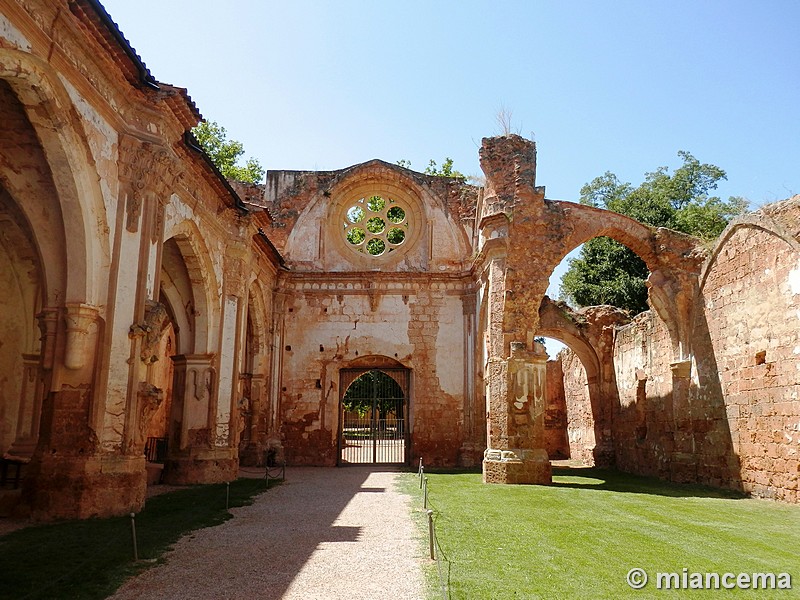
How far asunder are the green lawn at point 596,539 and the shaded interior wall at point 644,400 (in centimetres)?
341

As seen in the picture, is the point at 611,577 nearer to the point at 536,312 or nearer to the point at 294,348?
the point at 536,312

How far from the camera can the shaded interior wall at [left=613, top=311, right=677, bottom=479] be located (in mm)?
15695

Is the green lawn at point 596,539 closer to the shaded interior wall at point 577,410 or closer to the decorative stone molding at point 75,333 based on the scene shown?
the decorative stone molding at point 75,333

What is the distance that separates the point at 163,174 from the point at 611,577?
816 cm

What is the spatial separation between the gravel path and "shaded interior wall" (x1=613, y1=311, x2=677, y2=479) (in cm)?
820

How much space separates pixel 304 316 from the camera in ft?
65.2

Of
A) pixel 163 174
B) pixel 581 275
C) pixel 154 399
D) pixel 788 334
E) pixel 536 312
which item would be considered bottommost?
pixel 154 399

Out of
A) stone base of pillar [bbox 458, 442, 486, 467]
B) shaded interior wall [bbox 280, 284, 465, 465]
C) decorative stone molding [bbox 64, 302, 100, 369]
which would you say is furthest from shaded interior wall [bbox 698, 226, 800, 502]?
decorative stone molding [bbox 64, 302, 100, 369]

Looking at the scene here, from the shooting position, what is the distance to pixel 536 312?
582 inches

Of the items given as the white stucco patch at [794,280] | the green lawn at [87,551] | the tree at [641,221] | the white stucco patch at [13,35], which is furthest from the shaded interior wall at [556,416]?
the white stucco patch at [13,35]

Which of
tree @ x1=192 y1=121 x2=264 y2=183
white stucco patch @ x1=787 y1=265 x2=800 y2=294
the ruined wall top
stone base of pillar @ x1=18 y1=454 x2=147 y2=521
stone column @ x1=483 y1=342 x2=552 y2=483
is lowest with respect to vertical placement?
stone base of pillar @ x1=18 y1=454 x2=147 y2=521

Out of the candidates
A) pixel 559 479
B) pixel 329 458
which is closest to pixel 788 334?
pixel 559 479

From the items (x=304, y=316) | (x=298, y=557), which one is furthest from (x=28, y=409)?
(x=304, y=316)

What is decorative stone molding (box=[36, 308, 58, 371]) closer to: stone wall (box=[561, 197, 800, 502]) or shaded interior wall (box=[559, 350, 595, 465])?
stone wall (box=[561, 197, 800, 502])
